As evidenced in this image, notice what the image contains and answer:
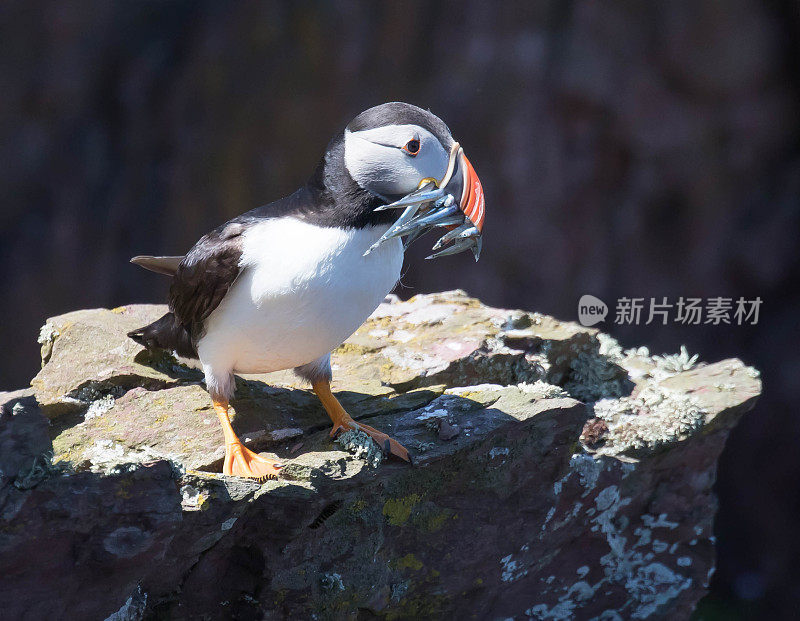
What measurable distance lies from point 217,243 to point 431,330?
4.55ft

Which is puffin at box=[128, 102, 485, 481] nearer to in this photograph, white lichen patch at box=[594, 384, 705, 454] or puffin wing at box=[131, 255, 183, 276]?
puffin wing at box=[131, 255, 183, 276]

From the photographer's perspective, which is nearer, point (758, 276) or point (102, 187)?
point (758, 276)

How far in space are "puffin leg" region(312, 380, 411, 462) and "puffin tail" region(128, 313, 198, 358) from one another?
1.62ft

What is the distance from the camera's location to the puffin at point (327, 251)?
252cm

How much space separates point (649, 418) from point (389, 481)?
131 centimetres

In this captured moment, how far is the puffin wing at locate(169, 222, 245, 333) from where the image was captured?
2783 mm

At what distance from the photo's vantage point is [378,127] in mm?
2516

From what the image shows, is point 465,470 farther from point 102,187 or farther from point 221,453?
point 102,187

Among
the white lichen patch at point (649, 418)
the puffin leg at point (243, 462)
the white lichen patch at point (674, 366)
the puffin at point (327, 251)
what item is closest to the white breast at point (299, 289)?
the puffin at point (327, 251)

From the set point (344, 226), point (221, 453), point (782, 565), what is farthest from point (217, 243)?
point (782, 565)

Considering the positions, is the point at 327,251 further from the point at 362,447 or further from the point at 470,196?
the point at 362,447

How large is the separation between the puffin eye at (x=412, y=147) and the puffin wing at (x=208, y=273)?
0.66 meters

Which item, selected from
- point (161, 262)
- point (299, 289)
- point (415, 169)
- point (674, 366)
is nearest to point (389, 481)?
point (299, 289)

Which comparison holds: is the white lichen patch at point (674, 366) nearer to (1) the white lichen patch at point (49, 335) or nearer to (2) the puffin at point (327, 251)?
(2) the puffin at point (327, 251)
